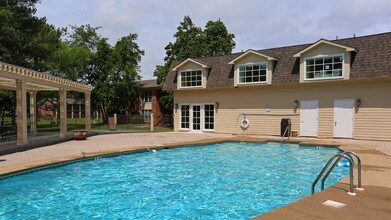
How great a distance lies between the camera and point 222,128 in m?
20.2

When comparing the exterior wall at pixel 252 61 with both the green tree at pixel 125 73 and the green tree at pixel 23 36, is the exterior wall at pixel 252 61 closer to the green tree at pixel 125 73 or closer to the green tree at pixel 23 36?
the green tree at pixel 23 36

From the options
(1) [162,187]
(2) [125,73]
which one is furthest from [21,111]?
(2) [125,73]

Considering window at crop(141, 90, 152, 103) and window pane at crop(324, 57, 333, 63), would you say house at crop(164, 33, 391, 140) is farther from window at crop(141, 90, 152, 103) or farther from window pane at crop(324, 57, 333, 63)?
window at crop(141, 90, 152, 103)

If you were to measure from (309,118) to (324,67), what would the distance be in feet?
9.57

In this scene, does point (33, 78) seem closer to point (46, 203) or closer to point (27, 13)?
point (46, 203)

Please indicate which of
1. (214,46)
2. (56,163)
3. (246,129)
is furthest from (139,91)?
(56,163)

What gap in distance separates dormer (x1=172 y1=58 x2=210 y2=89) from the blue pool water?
1043cm

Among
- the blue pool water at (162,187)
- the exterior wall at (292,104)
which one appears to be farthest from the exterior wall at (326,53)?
the blue pool water at (162,187)

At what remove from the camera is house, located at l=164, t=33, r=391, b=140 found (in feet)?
49.2

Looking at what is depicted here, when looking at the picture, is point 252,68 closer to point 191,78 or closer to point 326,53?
point 326,53

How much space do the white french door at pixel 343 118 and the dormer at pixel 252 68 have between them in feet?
13.1

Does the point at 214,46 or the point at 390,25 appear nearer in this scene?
the point at 390,25

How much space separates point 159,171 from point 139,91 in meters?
26.7

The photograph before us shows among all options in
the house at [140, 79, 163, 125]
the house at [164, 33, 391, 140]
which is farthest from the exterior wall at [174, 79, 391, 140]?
the house at [140, 79, 163, 125]
